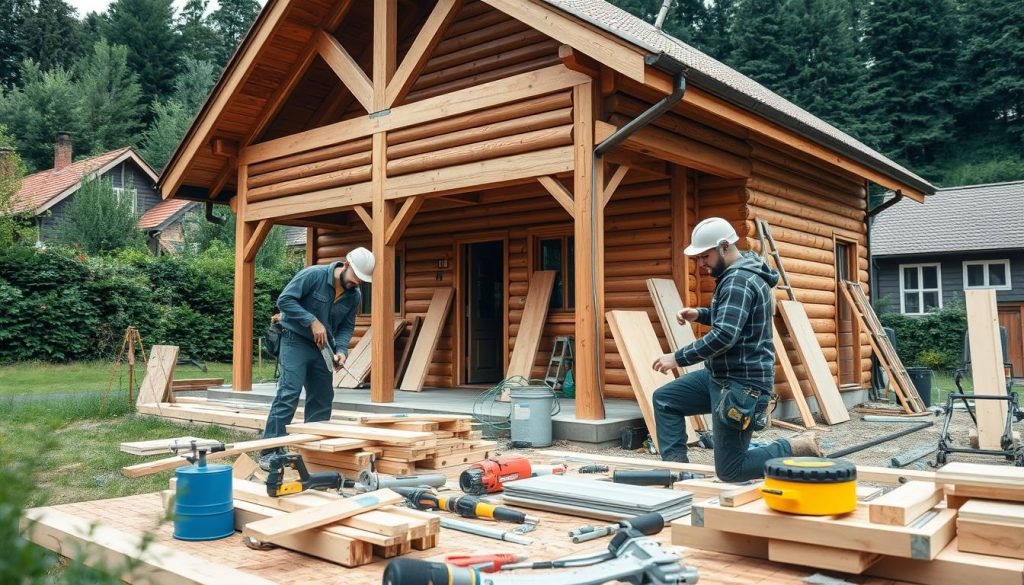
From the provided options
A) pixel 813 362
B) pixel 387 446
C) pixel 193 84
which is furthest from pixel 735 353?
pixel 193 84

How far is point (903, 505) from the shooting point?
9.73 ft

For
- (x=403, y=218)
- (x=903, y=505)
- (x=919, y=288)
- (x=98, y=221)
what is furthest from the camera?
(x=98, y=221)

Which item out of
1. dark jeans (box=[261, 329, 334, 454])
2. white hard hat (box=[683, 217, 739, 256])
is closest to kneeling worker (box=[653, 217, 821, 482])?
white hard hat (box=[683, 217, 739, 256])

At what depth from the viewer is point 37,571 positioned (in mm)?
1346

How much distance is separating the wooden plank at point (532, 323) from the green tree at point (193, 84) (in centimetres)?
3128

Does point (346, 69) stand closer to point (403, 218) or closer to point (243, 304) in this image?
point (403, 218)

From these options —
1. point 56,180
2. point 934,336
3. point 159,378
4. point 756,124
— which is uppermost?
point 56,180

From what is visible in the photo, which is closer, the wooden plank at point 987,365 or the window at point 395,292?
the wooden plank at point 987,365

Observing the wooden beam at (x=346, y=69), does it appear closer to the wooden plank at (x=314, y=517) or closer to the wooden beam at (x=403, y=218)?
the wooden beam at (x=403, y=218)

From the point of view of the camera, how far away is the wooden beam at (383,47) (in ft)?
32.4

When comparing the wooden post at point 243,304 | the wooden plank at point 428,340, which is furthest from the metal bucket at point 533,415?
the wooden post at point 243,304

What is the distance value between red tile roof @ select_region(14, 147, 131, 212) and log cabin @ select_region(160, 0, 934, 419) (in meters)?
18.3

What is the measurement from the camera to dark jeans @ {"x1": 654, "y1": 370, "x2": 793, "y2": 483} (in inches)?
177

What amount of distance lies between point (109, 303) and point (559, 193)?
14.3 m
